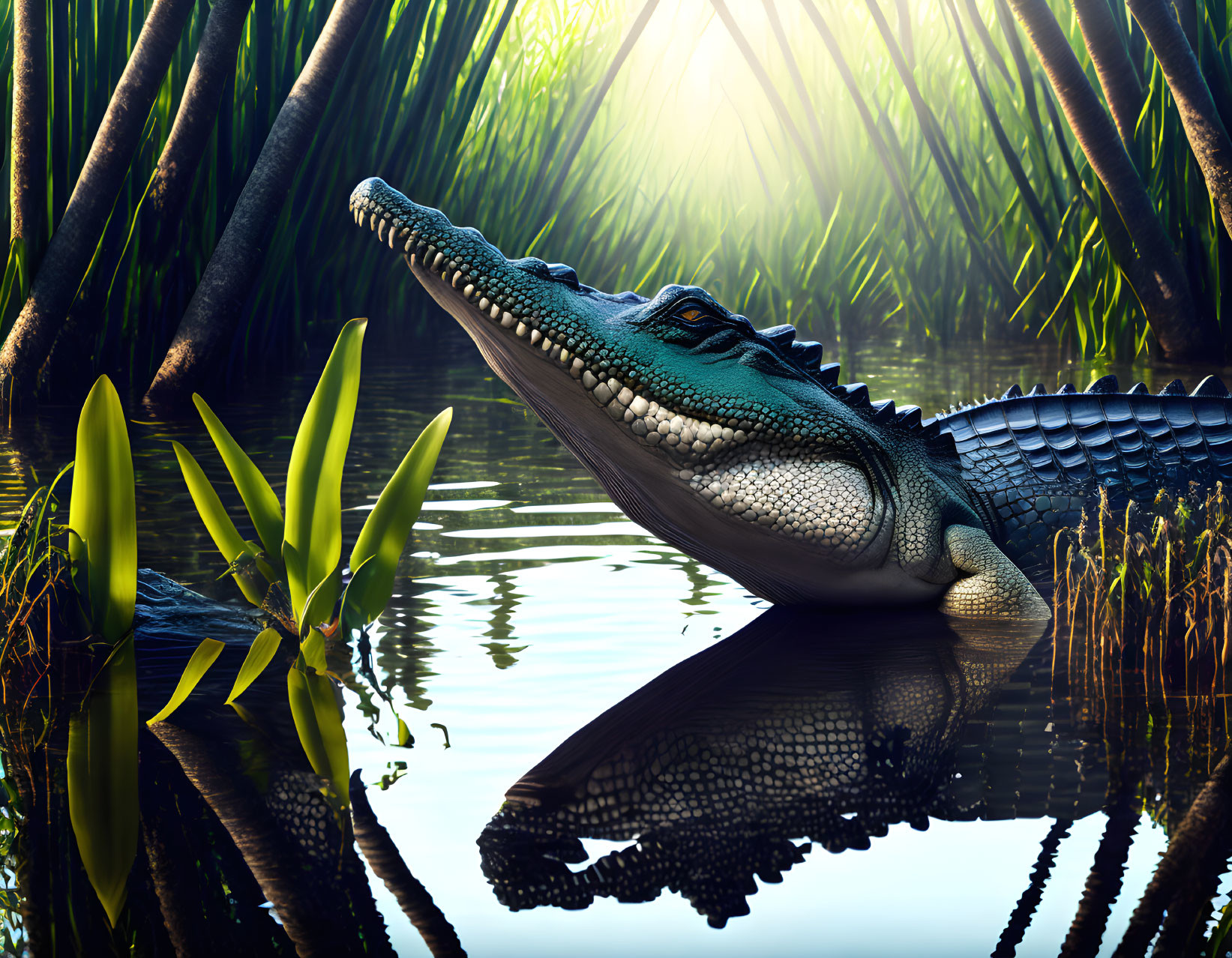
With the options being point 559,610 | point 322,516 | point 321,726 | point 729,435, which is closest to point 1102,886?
point 321,726

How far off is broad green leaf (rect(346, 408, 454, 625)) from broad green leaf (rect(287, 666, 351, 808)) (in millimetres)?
330

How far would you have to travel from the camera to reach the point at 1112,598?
3.05 meters

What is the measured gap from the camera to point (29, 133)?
7.30 m

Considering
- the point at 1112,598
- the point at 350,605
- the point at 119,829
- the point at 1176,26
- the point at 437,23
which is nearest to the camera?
the point at 119,829

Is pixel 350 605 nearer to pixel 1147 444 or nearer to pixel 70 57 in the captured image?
pixel 1147 444

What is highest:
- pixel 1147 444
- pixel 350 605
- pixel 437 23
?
pixel 437 23

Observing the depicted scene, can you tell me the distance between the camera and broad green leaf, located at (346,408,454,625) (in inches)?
129

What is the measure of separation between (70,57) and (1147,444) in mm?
6962

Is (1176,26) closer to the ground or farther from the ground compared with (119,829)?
farther from the ground

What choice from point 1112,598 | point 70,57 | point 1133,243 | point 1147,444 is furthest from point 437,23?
point 1112,598

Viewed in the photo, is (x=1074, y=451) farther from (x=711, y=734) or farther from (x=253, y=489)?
(x=253, y=489)

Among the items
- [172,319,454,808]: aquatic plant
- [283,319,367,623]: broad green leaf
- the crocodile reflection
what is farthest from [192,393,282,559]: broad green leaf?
the crocodile reflection

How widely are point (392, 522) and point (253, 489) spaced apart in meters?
0.40

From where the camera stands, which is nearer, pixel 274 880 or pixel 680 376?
pixel 274 880
